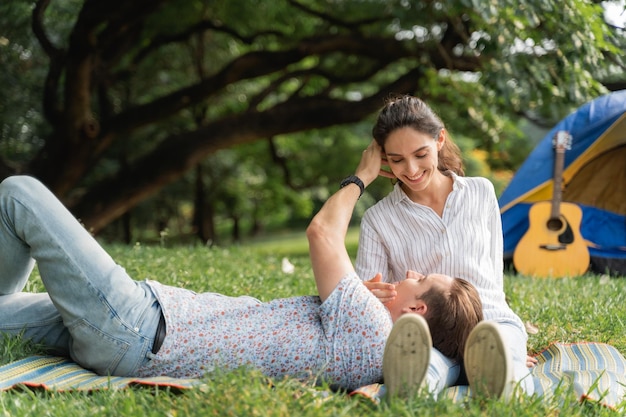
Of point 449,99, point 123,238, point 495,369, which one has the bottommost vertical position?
point 123,238

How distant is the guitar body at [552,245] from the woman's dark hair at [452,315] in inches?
149

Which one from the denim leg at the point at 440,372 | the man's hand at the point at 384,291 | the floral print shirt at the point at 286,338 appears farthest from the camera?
the man's hand at the point at 384,291

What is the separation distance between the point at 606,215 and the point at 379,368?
17.2 feet

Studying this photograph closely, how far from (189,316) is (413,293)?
867 millimetres

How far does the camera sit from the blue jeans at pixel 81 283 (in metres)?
2.61

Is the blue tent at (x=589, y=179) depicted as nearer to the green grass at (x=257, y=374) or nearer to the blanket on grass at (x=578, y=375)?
the green grass at (x=257, y=374)

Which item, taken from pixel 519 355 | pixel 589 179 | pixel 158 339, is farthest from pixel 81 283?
pixel 589 179

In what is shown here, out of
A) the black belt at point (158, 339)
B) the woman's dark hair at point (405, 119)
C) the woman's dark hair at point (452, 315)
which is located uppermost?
the woman's dark hair at point (405, 119)

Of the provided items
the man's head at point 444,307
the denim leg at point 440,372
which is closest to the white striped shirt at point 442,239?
the man's head at point 444,307

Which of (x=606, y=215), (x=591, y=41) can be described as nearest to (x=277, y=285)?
(x=591, y=41)

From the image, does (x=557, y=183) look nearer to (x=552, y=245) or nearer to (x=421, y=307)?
(x=552, y=245)

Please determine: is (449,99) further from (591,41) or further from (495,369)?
(495,369)

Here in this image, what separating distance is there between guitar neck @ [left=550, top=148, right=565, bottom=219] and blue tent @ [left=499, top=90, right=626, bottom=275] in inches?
3.2

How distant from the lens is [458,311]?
2.62 metres
